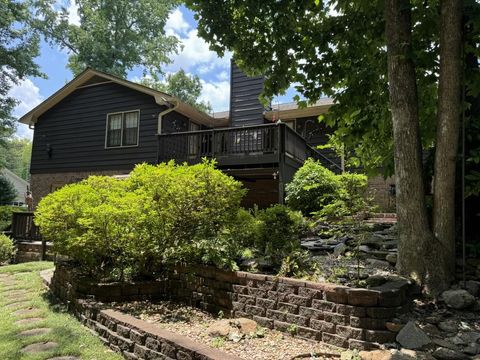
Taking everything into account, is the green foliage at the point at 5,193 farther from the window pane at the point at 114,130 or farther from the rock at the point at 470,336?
the rock at the point at 470,336

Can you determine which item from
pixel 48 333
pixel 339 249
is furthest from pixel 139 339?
pixel 339 249

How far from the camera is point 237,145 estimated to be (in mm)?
10844

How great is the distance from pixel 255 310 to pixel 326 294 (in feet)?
3.15

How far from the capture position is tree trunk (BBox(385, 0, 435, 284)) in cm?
395

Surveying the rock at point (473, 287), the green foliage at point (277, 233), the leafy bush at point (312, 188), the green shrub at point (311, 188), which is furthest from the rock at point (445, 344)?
the green shrub at point (311, 188)

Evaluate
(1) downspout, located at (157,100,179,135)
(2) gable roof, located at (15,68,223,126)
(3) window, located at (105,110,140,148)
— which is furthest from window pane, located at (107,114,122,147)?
(1) downspout, located at (157,100,179,135)

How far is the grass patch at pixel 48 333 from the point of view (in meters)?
3.69

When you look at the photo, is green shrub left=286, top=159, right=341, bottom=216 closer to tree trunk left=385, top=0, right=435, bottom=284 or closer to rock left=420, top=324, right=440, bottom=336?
tree trunk left=385, top=0, right=435, bottom=284

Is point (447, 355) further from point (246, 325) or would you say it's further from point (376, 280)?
point (246, 325)

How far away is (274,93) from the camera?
6.33m

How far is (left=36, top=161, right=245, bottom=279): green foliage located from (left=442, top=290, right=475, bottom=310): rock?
2.39m

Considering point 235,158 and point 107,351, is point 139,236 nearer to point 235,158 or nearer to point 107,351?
point 107,351

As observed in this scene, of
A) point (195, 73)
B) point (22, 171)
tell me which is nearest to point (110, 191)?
point (195, 73)

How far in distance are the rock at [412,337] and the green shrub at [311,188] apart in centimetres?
478
